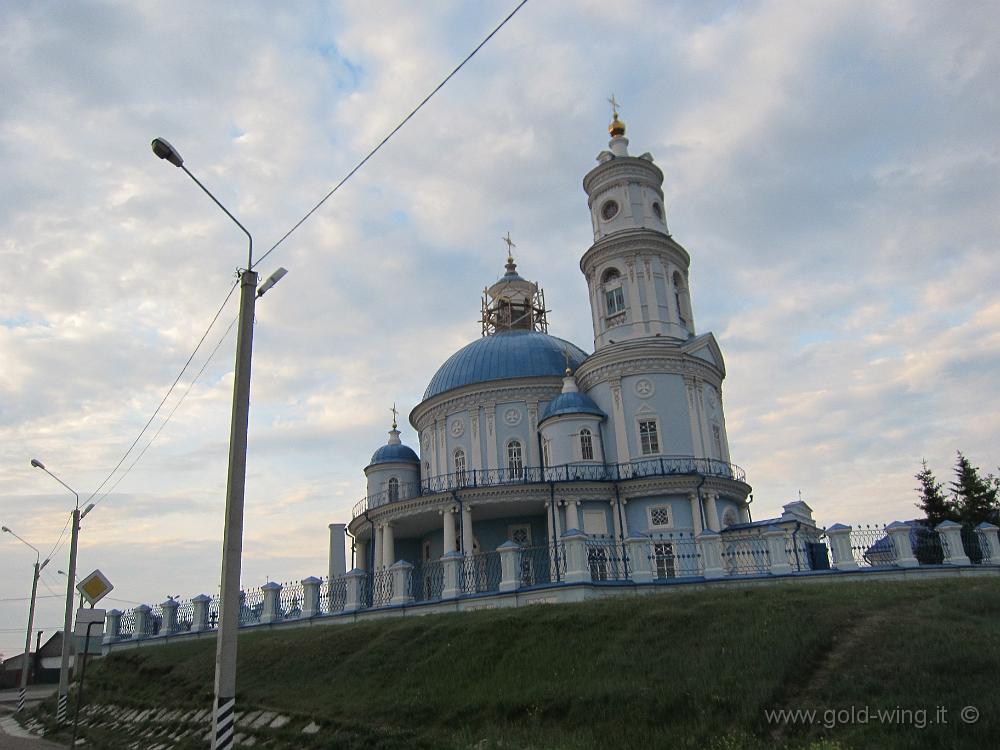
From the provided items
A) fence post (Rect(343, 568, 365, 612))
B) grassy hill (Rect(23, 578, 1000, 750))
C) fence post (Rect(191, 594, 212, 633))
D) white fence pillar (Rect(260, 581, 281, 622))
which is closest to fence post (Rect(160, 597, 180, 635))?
fence post (Rect(191, 594, 212, 633))

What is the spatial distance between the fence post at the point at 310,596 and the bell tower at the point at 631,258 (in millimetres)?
14936

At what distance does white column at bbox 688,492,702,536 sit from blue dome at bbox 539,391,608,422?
4.55m

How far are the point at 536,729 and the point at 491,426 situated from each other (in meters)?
24.3

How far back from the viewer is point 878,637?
1008 cm

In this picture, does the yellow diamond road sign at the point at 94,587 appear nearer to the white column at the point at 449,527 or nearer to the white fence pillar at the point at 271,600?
the white fence pillar at the point at 271,600

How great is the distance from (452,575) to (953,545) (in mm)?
12421

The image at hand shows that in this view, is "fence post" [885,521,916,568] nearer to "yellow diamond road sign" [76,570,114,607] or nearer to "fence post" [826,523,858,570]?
"fence post" [826,523,858,570]

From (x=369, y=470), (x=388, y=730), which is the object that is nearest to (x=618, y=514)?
(x=369, y=470)

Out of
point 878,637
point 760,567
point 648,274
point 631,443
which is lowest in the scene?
point 878,637

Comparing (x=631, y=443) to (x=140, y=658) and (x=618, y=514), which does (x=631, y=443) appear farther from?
(x=140, y=658)

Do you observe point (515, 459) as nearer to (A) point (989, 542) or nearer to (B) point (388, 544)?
(B) point (388, 544)

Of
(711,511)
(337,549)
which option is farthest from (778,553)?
(337,549)

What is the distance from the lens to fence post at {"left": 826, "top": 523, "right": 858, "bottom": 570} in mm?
19250

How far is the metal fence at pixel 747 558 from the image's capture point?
1998cm
